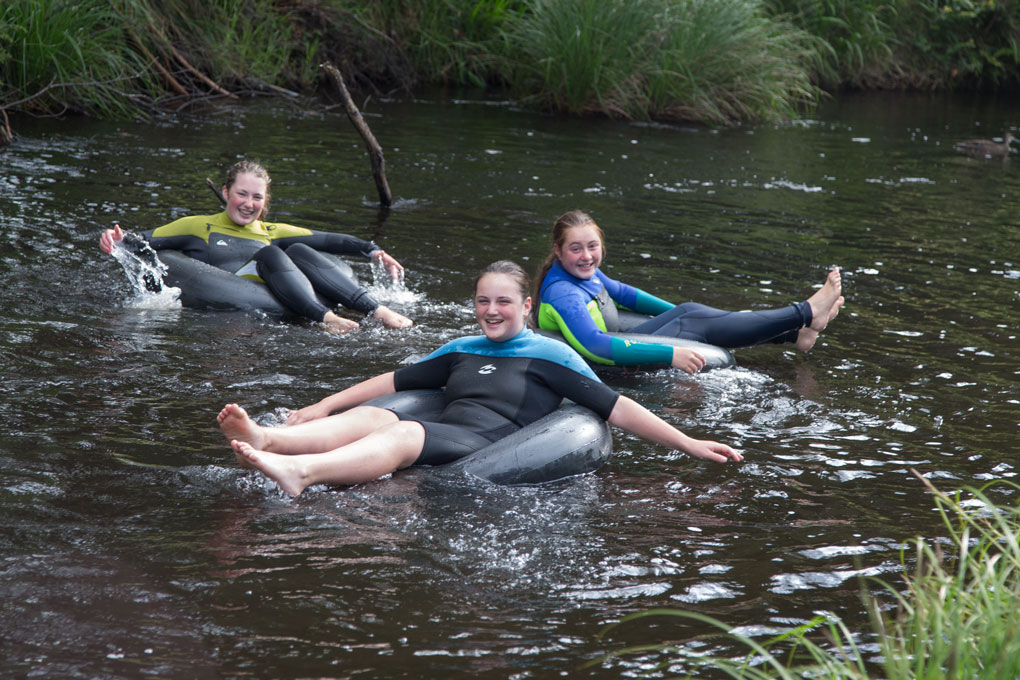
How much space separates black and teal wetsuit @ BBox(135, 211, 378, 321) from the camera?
7.45m

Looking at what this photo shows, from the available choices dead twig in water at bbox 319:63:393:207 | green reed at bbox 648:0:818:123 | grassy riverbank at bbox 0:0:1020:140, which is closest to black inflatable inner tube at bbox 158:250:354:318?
dead twig in water at bbox 319:63:393:207

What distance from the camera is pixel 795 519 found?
455 cm

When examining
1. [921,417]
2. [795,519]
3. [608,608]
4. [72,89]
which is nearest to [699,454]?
[795,519]

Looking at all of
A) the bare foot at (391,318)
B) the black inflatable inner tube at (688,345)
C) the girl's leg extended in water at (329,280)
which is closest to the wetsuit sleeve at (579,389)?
the black inflatable inner tube at (688,345)

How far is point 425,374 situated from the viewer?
17.6ft

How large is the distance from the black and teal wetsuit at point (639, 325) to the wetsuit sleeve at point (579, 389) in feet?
4.01

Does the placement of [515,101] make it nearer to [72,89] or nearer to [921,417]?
[72,89]

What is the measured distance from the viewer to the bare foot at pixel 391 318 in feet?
23.7

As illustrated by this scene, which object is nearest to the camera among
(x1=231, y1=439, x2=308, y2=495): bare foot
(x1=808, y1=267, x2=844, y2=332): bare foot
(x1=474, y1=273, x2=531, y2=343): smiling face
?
(x1=231, y1=439, x2=308, y2=495): bare foot

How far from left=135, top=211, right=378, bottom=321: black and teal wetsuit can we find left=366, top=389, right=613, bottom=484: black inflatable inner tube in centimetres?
248

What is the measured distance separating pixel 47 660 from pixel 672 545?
2208 mm

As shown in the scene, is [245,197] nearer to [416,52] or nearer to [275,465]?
[275,465]

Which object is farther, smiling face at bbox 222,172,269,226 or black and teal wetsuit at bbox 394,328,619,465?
smiling face at bbox 222,172,269,226

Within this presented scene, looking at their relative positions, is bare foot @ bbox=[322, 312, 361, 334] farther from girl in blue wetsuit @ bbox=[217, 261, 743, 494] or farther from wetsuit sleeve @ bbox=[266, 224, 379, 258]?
girl in blue wetsuit @ bbox=[217, 261, 743, 494]
